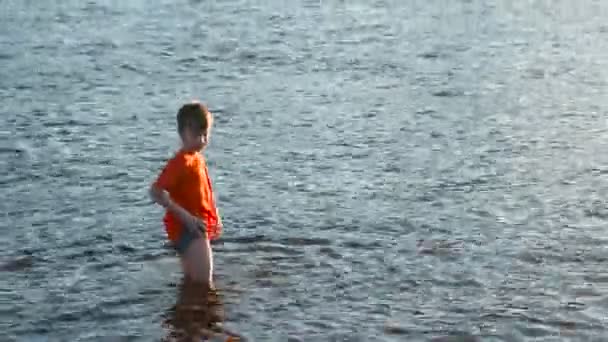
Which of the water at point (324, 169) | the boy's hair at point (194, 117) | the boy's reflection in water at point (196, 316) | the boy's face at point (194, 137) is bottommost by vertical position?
the boy's reflection in water at point (196, 316)

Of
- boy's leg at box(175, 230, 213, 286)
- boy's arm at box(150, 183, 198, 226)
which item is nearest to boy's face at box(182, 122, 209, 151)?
boy's arm at box(150, 183, 198, 226)

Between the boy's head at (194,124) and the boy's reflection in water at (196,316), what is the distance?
1.10m

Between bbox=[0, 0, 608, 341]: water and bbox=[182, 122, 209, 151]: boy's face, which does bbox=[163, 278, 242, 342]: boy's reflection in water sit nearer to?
bbox=[0, 0, 608, 341]: water

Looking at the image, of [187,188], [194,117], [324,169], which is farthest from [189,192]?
[324,169]

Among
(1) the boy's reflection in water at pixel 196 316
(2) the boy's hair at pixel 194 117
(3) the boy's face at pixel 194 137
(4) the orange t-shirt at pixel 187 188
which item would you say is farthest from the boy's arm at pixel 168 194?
(1) the boy's reflection in water at pixel 196 316

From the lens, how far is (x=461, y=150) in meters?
11.5

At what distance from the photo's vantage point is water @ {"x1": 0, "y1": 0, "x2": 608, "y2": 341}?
823 centimetres

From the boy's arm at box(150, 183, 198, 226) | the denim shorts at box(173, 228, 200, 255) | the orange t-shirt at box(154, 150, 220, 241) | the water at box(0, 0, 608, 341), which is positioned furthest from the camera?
the water at box(0, 0, 608, 341)

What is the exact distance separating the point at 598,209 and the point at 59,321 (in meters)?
4.50

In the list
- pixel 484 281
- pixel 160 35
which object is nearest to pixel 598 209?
pixel 484 281

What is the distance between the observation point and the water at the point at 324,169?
8.23 m

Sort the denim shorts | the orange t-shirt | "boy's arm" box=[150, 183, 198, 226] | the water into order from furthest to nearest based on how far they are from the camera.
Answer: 1. the water
2. the denim shorts
3. the orange t-shirt
4. "boy's arm" box=[150, 183, 198, 226]

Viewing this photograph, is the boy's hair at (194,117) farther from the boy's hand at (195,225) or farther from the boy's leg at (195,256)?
the boy's leg at (195,256)

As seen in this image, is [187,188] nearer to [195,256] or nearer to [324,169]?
[195,256]
